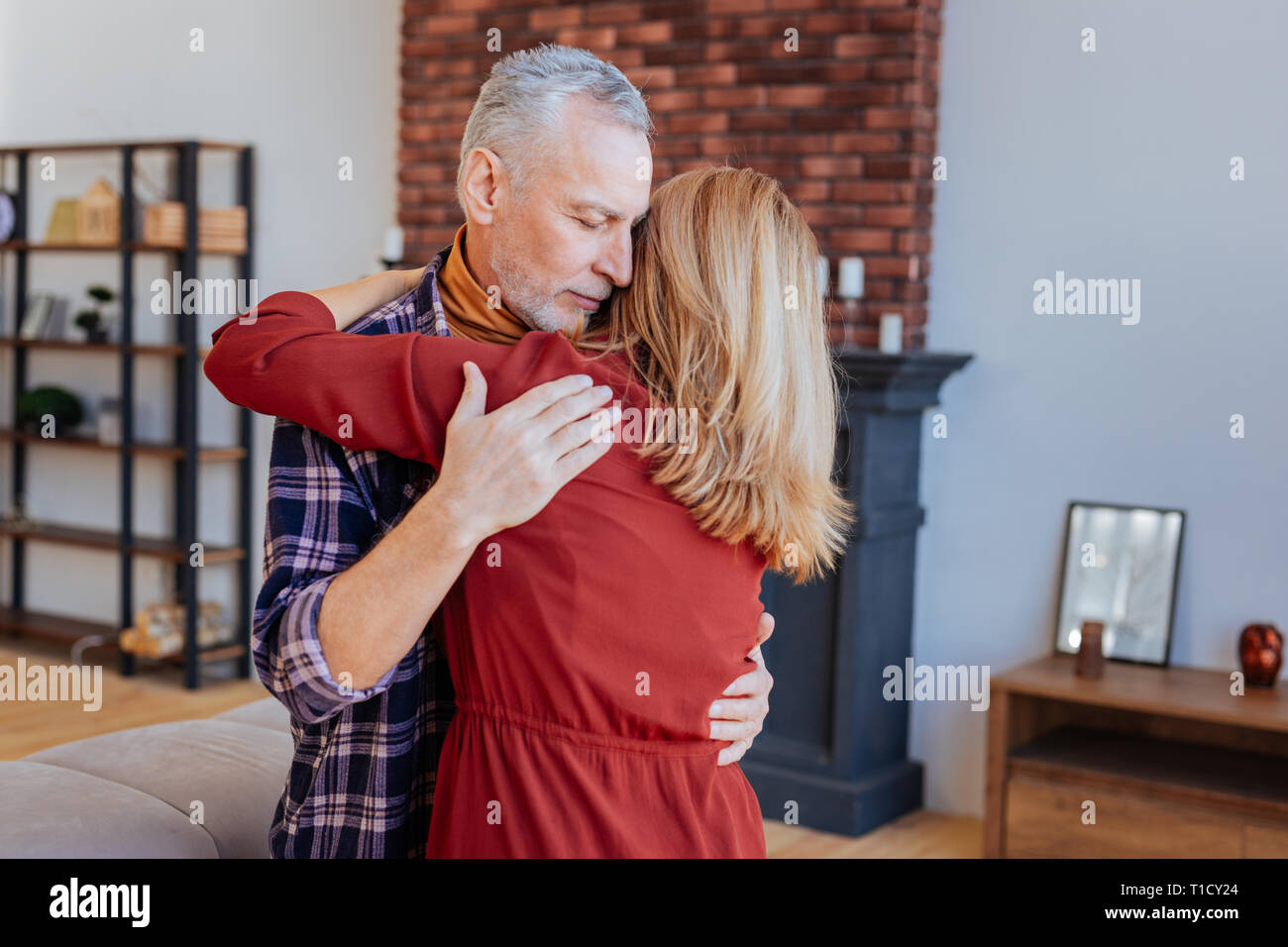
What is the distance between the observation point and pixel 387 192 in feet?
16.1

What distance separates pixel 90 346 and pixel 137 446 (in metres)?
0.46

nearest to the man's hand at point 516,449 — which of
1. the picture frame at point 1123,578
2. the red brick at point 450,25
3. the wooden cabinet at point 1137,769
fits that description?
the wooden cabinet at point 1137,769

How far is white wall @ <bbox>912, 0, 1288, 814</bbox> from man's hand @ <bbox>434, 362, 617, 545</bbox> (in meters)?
2.80

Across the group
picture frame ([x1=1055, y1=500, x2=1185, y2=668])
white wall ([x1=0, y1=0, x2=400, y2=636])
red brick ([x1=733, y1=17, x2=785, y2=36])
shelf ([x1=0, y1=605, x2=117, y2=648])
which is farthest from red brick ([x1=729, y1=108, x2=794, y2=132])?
shelf ([x1=0, y1=605, x2=117, y2=648])

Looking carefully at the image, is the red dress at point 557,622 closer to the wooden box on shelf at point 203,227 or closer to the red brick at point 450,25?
the red brick at point 450,25

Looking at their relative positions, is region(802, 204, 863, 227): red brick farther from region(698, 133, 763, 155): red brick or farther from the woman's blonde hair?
the woman's blonde hair

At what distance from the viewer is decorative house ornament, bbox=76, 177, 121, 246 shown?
17.3 feet

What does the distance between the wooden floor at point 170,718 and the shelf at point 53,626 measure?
0.34 feet

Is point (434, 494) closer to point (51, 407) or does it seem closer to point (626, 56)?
point (626, 56)

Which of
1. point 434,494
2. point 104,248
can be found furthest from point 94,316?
point 434,494

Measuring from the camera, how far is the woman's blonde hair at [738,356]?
4.05 feet

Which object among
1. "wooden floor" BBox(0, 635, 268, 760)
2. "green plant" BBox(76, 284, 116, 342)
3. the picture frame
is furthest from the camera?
"green plant" BBox(76, 284, 116, 342)
